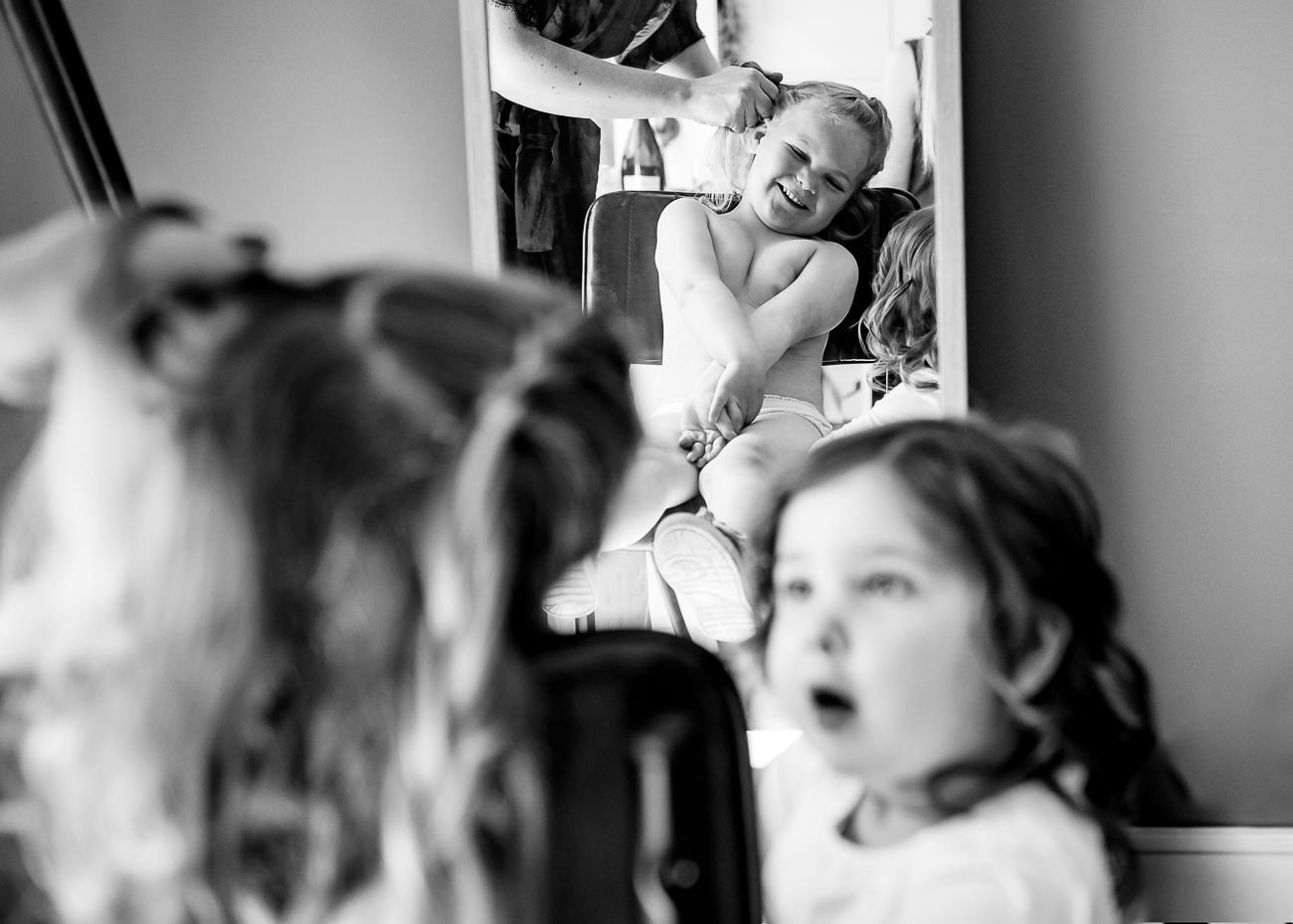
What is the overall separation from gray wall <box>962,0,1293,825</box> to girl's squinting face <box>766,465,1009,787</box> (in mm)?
1090

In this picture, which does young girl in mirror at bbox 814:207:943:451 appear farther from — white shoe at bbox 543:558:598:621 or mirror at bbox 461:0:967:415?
white shoe at bbox 543:558:598:621

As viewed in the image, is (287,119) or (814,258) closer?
(814,258)

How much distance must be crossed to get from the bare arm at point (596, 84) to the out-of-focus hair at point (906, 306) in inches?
11.4

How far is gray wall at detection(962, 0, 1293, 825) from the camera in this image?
170 cm

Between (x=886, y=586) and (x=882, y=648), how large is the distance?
4 cm

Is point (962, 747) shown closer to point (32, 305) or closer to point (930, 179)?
point (32, 305)

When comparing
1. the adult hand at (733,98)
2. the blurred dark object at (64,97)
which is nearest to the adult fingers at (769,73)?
the adult hand at (733,98)

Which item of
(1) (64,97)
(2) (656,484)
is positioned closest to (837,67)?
(2) (656,484)

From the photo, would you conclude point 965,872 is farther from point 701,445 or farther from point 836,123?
point 836,123

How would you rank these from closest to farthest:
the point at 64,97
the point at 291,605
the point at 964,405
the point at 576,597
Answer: the point at 291,605 < the point at 64,97 < the point at 964,405 < the point at 576,597

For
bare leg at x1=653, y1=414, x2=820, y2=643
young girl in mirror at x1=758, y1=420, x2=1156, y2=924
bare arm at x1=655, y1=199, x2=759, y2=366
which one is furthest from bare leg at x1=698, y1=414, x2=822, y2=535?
young girl in mirror at x1=758, y1=420, x2=1156, y2=924

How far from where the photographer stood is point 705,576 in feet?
5.77

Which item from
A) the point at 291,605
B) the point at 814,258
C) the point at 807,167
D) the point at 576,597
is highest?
the point at 807,167

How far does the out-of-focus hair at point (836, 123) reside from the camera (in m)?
1.70
